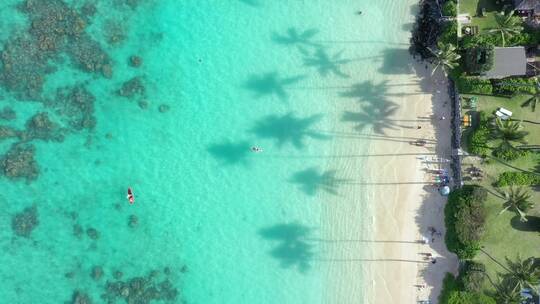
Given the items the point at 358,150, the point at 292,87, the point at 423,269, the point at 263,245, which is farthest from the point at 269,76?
the point at 423,269

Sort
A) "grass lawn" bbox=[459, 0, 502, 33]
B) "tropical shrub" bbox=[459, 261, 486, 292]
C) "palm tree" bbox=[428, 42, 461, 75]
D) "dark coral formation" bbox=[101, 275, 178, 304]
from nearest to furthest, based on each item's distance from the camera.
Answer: "palm tree" bbox=[428, 42, 461, 75], "tropical shrub" bbox=[459, 261, 486, 292], "dark coral formation" bbox=[101, 275, 178, 304], "grass lawn" bbox=[459, 0, 502, 33]

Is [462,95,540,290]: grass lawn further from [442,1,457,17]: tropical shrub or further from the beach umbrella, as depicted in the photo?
[442,1,457,17]: tropical shrub

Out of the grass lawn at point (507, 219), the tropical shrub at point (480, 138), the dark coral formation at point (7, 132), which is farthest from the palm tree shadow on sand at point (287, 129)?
the dark coral formation at point (7, 132)

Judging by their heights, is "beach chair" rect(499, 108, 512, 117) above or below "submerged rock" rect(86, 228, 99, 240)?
above

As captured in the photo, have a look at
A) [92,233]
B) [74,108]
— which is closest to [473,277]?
[92,233]

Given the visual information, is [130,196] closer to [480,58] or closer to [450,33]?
[450,33]

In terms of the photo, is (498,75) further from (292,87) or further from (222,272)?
(222,272)

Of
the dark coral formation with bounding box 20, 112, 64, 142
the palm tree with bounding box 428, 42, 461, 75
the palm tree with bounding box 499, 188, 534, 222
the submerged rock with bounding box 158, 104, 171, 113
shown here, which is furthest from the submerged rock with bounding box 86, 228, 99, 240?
the palm tree with bounding box 499, 188, 534, 222
